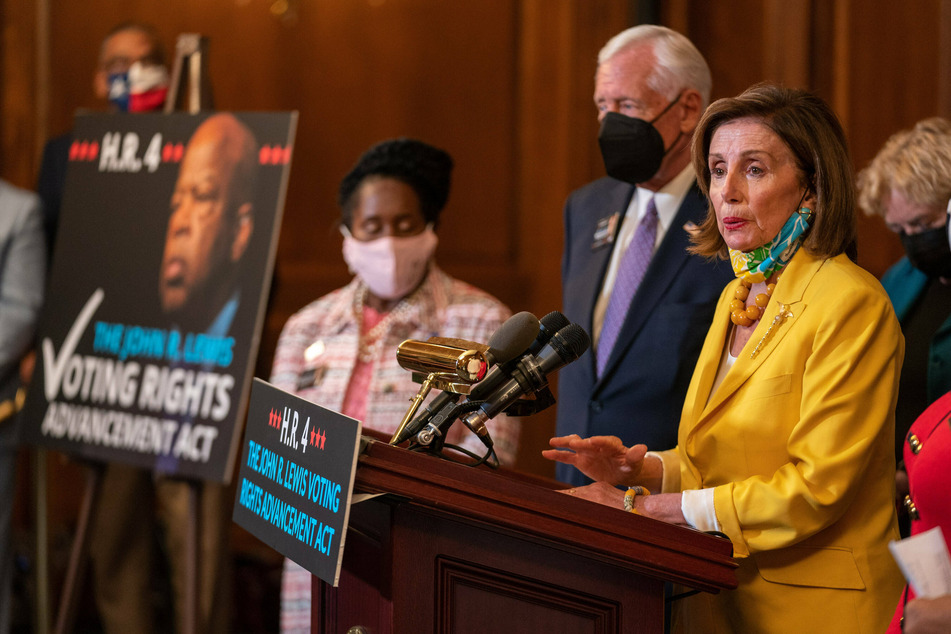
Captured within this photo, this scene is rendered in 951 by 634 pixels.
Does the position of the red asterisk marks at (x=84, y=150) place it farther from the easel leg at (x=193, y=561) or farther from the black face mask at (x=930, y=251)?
the black face mask at (x=930, y=251)

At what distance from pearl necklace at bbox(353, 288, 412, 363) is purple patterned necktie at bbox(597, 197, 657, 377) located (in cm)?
69

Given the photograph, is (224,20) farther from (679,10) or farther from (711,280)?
(711,280)

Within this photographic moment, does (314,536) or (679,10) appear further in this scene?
(679,10)

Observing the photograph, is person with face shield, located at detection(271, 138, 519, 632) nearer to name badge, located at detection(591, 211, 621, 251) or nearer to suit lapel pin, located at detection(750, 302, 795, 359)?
name badge, located at detection(591, 211, 621, 251)

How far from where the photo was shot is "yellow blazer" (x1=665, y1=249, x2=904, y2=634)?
4.71ft

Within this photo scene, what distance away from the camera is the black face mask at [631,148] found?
88.7 inches

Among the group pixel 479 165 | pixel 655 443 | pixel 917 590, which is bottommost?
pixel 917 590

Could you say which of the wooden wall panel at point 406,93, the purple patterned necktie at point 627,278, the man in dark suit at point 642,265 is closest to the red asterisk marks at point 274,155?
the man in dark suit at point 642,265

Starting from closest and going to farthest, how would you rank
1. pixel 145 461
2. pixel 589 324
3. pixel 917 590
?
pixel 917 590 < pixel 589 324 < pixel 145 461

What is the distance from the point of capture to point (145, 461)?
9.47 feet

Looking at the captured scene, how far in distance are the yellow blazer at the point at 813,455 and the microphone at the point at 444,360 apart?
42cm

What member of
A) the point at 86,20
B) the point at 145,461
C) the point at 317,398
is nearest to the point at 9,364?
the point at 145,461

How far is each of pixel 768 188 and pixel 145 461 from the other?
2022mm

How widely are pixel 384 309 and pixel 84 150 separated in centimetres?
117
